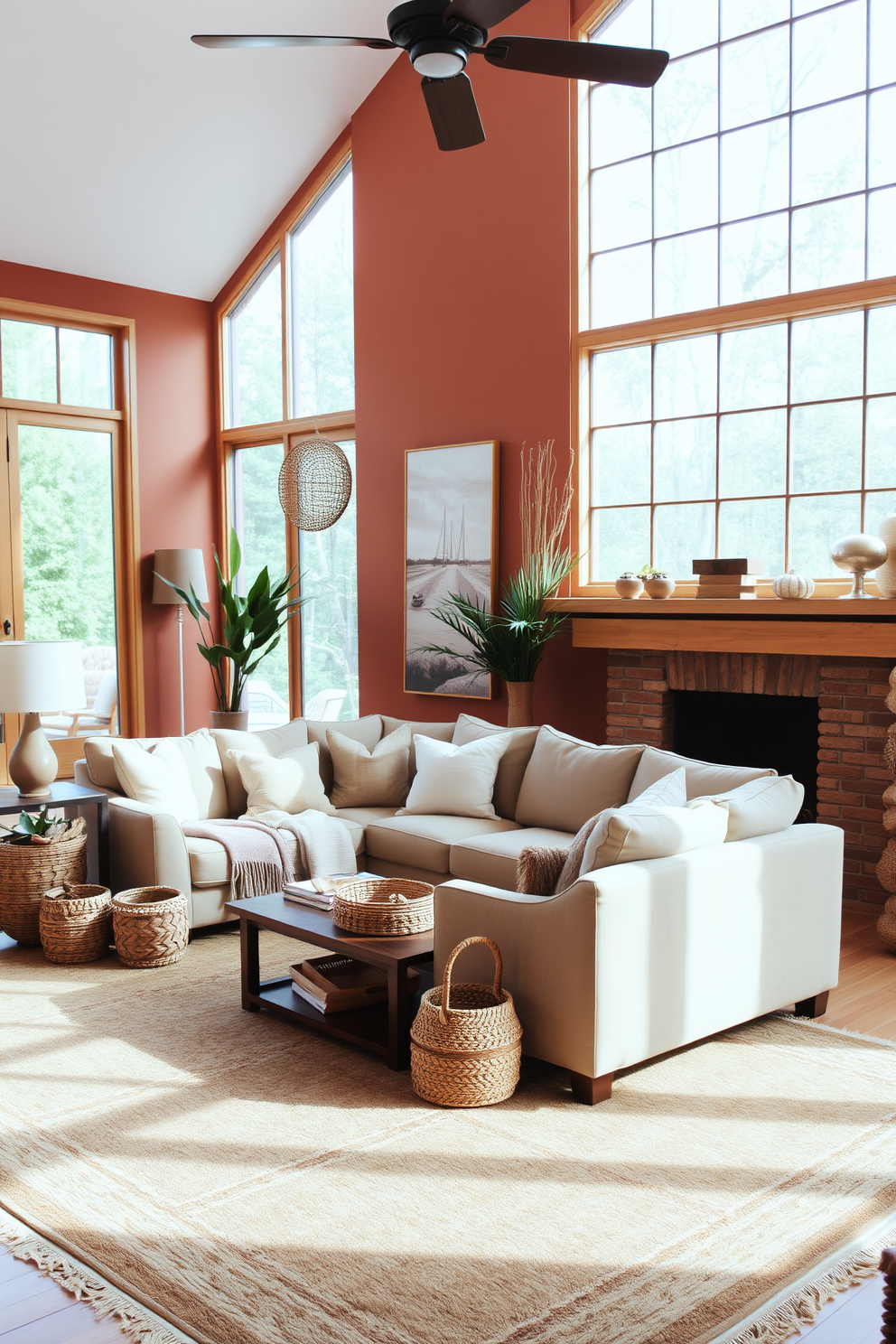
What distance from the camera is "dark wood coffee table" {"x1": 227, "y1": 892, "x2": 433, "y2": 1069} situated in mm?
3363

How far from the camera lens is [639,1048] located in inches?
125

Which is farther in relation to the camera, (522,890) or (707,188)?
(707,188)

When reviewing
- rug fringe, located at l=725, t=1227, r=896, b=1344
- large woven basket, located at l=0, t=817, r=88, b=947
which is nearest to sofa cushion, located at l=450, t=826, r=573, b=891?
large woven basket, located at l=0, t=817, r=88, b=947

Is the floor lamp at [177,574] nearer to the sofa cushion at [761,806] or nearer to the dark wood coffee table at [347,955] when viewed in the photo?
the dark wood coffee table at [347,955]

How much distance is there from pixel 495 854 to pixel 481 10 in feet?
9.47

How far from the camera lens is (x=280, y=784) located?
17.1 ft

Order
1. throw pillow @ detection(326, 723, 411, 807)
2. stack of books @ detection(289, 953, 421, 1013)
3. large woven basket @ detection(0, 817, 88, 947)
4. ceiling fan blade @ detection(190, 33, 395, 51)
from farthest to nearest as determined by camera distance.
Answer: throw pillow @ detection(326, 723, 411, 807), large woven basket @ detection(0, 817, 88, 947), stack of books @ detection(289, 953, 421, 1013), ceiling fan blade @ detection(190, 33, 395, 51)

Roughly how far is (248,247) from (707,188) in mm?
3757

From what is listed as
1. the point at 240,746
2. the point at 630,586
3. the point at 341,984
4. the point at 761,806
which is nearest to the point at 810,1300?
the point at 761,806

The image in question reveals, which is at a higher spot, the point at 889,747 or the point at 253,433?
the point at 253,433

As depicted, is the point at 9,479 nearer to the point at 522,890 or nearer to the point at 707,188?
the point at 707,188

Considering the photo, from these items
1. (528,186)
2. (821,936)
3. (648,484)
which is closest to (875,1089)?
(821,936)

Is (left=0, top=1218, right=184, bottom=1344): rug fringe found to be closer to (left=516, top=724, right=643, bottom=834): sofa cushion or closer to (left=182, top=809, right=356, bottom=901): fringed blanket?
(left=182, top=809, right=356, bottom=901): fringed blanket

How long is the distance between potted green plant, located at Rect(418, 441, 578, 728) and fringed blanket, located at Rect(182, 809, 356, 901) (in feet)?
4.86
